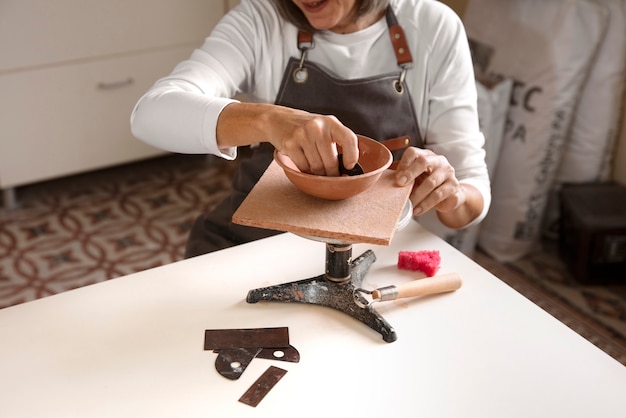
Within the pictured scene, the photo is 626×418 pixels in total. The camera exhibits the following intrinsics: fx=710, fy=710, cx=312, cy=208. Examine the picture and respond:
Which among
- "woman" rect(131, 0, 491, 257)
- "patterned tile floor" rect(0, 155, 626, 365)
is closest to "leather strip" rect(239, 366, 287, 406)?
"woman" rect(131, 0, 491, 257)

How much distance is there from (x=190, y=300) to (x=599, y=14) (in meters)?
1.59

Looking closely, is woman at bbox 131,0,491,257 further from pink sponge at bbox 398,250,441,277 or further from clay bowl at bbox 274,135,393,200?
clay bowl at bbox 274,135,393,200

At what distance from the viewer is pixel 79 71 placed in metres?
2.39

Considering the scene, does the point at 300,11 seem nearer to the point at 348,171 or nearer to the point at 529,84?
the point at 348,171

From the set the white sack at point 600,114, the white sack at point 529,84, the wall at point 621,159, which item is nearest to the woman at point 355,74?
the white sack at point 529,84

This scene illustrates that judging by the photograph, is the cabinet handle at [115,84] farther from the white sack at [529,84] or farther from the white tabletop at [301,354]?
the white tabletop at [301,354]

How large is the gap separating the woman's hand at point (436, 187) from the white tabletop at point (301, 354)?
12 cm

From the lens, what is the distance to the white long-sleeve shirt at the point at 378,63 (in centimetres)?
131

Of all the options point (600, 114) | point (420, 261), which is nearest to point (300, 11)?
point (420, 261)

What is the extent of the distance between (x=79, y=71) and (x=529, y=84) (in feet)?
4.80

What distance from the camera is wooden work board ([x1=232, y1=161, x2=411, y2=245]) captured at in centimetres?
93

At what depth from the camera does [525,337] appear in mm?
992

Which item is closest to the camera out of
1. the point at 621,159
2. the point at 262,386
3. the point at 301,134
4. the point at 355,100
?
the point at 262,386

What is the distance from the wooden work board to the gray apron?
34 centimetres
